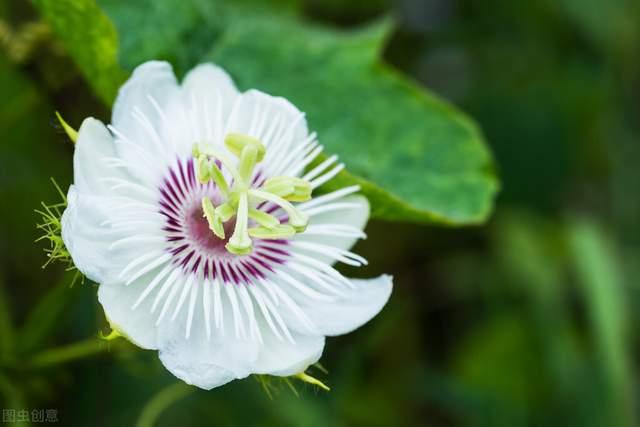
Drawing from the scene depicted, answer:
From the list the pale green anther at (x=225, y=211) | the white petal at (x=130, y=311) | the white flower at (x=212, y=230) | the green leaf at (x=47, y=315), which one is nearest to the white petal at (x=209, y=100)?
the white flower at (x=212, y=230)

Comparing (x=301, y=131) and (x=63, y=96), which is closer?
(x=301, y=131)

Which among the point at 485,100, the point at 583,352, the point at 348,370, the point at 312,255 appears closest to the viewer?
the point at 312,255

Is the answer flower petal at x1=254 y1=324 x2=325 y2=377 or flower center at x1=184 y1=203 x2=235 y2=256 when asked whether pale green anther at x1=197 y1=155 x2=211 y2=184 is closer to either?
flower center at x1=184 y1=203 x2=235 y2=256

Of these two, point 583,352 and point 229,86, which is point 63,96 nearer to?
point 229,86

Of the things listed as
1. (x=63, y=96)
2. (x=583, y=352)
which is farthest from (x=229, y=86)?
Answer: (x=583, y=352)

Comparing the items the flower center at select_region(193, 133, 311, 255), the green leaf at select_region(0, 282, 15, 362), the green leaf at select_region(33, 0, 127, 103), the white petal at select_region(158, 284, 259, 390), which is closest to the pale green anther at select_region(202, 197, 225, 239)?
the flower center at select_region(193, 133, 311, 255)

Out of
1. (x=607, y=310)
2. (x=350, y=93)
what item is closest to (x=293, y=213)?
(x=350, y=93)
